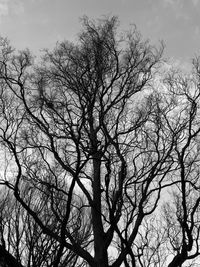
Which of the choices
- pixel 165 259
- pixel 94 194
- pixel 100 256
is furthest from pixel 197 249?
pixel 165 259

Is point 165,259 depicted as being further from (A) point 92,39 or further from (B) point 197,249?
(A) point 92,39

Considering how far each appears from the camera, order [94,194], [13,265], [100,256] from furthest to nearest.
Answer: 1. [94,194]
2. [100,256]
3. [13,265]

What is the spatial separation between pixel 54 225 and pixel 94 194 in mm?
2216

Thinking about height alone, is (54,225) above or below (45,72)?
below

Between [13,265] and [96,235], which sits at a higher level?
[96,235]

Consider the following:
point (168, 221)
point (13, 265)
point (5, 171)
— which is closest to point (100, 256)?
point (5, 171)

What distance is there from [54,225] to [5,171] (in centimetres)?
458

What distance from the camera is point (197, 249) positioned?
8.67 meters

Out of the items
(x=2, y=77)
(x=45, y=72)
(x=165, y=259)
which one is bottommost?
(x=2, y=77)

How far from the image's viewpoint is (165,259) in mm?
21625

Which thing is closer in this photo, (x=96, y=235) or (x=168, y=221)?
(x=96, y=235)

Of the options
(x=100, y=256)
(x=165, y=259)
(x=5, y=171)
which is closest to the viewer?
(x=5, y=171)

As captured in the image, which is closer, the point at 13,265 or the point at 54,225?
the point at 13,265

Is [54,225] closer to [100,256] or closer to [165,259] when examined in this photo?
[100,256]
